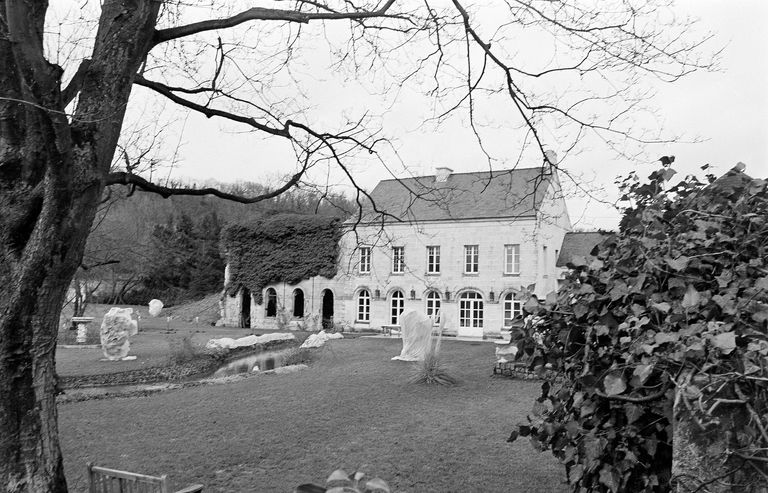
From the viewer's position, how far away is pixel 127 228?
3194cm

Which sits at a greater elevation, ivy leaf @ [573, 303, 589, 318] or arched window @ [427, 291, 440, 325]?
ivy leaf @ [573, 303, 589, 318]

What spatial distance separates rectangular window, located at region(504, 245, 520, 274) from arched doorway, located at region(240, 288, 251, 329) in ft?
55.2

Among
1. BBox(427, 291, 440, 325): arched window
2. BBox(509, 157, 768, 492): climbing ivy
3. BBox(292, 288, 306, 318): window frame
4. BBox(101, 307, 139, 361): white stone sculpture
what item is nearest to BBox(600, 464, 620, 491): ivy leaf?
BBox(509, 157, 768, 492): climbing ivy

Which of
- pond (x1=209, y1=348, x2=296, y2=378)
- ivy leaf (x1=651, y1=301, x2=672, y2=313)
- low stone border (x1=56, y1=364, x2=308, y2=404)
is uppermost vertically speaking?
ivy leaf (x1=651, y1=301, x2=672, y2=313)

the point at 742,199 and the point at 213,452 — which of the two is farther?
the point at 213,452

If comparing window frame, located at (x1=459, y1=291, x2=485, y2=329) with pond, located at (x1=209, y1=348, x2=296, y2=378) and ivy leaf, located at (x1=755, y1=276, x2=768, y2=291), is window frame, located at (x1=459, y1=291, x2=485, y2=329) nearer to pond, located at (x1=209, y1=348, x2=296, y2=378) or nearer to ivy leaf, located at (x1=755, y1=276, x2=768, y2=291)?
pond, located at (x1=209, y1=348, x2=296, y2=378)

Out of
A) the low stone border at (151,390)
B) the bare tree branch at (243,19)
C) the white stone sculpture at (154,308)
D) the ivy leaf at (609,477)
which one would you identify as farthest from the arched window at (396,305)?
the ivy leaf at (609,477)

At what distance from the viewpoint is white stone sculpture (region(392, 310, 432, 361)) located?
55.5 ft

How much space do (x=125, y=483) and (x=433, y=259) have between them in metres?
25.3

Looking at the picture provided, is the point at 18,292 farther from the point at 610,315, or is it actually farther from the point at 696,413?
the point at 696,413

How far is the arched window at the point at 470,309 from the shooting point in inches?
1096

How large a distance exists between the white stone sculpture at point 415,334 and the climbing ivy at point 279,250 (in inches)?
589

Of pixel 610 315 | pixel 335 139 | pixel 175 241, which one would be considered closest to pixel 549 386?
pixel 610 315

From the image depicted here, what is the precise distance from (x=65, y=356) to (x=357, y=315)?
15.6 metres
